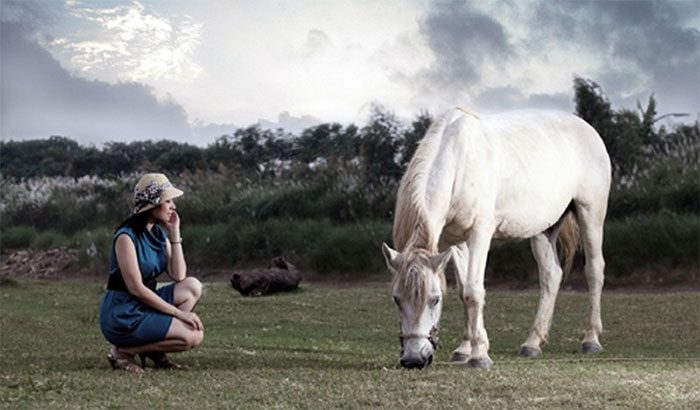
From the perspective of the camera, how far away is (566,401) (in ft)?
16.6

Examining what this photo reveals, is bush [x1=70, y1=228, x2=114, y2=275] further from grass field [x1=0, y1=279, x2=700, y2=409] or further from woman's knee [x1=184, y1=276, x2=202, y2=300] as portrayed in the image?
woman's knee [x1=184, y1=276, x2=202, y2=300]

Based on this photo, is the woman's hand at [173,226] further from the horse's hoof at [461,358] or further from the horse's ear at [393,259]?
the horse's hoof at [461,358]

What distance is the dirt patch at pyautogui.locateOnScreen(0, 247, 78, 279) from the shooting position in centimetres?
1816

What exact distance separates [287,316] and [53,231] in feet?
35.9

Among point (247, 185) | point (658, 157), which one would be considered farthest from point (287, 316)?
point (247, 185)

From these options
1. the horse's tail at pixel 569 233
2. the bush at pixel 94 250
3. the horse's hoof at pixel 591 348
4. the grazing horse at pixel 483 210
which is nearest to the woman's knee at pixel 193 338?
the grazing horse at pixel 483 210

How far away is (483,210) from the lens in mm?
6746

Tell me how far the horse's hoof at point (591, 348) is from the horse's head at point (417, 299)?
2.29 m

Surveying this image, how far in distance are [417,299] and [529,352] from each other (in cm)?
199

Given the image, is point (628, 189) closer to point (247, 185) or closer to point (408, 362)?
point (247, 185)

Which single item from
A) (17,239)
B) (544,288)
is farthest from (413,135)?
(544,288)

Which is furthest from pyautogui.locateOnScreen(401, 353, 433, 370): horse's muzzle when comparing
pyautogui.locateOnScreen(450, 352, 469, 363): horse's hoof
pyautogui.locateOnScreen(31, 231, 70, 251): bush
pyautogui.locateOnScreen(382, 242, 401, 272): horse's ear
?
pyautogui.locateOnScreen(31, 231, 70, 251): bush

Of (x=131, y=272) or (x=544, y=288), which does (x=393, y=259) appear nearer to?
(x=131, y=272)

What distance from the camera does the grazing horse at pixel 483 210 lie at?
5.85 meters
